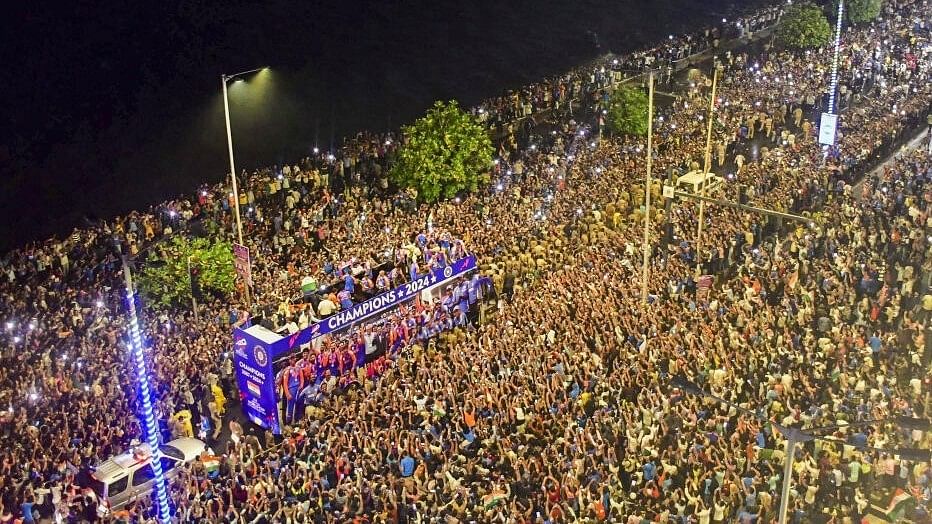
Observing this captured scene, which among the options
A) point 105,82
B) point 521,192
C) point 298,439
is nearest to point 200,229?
point 521,192

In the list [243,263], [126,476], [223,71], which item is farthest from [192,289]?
[223,71]

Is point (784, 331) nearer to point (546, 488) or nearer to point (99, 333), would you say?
point (546, 488)

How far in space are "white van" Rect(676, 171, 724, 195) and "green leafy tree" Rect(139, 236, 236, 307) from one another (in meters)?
15.8

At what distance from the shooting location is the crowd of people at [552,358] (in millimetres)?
19906

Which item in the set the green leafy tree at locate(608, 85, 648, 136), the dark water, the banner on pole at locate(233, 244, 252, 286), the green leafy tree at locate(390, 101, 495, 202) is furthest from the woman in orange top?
the dark water

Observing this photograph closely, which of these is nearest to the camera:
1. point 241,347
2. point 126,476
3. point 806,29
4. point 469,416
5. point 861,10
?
point 126,476

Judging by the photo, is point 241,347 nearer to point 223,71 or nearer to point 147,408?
point 147,408

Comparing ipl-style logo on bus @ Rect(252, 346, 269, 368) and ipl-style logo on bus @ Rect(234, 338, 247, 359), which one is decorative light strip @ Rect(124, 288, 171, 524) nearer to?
ipl-style logo on bus @ Rect(252, 346, 269, 368)

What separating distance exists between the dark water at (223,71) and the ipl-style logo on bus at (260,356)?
29680 mm

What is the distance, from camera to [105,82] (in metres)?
65.6

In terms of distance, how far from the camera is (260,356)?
23.7 meters

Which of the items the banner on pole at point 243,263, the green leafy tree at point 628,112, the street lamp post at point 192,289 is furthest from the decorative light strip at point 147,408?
the green leafy tree at point 628,112

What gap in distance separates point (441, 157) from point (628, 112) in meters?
11.6

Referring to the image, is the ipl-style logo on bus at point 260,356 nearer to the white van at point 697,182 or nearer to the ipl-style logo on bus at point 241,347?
the ipl-style logo on bus at point 241,347
